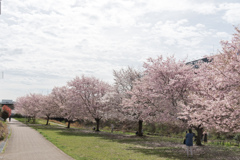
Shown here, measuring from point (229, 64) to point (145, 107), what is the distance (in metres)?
13.7

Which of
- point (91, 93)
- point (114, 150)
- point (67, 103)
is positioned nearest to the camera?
point (114, 150)

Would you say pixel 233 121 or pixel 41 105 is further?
pixel 41 105

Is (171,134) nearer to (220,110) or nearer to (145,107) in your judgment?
(145,107)

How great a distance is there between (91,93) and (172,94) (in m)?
18.4

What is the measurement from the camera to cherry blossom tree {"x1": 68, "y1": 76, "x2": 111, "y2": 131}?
3222 centimetres

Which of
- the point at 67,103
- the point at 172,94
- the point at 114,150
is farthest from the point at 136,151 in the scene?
the point at 67,103

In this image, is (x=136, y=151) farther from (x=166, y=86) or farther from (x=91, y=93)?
(x=91, y=93)

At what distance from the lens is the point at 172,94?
18.0 metres

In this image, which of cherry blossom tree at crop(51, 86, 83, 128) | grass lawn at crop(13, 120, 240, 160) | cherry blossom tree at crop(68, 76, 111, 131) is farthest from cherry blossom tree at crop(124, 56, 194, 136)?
cherry blossom tree at crop(51, 86, 83, 128)

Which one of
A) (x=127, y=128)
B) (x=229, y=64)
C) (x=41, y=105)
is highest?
(x=229, y=64)

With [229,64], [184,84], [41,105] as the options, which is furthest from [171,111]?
[41,105]

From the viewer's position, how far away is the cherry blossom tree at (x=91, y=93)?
106 ft

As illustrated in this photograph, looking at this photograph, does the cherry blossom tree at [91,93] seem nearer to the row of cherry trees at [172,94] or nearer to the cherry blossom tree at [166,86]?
the row of cherry trees at [172,94]

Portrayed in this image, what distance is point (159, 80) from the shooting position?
62.3ft
